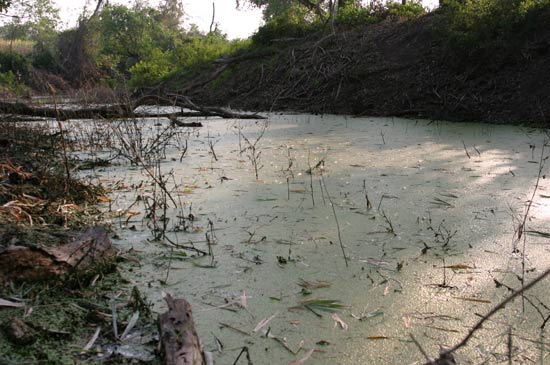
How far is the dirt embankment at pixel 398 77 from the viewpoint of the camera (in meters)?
6.10

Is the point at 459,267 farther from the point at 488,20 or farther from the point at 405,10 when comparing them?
the point at 405,10

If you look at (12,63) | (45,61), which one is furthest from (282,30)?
(45,61)

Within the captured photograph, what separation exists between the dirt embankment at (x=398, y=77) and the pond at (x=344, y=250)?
8.26 feet

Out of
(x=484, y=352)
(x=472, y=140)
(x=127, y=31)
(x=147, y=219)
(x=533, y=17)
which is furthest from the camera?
(x=127, y=31)

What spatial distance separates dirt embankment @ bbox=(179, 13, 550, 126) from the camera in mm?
6098

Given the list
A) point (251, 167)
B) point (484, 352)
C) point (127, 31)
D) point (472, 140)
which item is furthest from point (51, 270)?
point (127, 31)

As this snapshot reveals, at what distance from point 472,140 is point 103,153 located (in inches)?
129

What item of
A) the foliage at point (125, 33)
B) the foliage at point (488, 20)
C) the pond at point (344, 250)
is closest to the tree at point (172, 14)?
the foliage at point (125, 33)

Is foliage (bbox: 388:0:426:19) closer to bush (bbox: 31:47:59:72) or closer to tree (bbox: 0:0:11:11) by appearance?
tree (bbox: 0:0:11:11)

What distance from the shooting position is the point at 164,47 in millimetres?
26078

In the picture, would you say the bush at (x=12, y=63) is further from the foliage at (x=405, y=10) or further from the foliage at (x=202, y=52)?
the foliage at (x=405, y=10)

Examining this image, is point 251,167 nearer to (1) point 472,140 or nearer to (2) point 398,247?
(2) point 398,247

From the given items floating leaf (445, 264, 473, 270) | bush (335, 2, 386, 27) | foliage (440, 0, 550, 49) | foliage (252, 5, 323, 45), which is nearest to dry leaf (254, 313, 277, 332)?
floating leaf (445, 264, 473, 270)

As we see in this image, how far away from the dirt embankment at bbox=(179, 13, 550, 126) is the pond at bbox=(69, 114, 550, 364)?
8.26 feet
